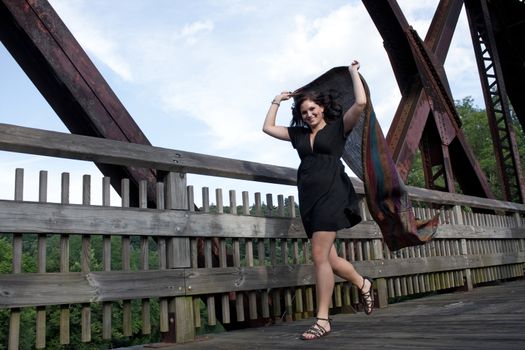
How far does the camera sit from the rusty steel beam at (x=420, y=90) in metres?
6.64

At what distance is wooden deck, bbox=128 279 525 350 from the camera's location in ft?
8.09

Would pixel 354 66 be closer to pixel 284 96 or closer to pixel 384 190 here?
pixel 284 96

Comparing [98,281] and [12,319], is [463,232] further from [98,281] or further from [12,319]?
[12,319]

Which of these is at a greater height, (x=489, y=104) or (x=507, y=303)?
(x=489, y=104)

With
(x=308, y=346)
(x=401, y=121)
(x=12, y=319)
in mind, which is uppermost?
(x=401, y=121)

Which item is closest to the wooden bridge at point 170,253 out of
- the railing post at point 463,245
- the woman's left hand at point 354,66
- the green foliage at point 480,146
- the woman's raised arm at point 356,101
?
the railing post at point 463,245

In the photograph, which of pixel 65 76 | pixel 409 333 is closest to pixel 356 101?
pixel 409 333

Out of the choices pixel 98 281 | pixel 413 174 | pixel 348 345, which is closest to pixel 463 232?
pixel 348 345

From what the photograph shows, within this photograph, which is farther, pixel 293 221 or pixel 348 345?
pixel 293 221

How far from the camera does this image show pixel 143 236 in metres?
3.29

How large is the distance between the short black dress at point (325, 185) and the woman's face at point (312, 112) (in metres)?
0.08

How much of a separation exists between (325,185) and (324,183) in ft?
0.05

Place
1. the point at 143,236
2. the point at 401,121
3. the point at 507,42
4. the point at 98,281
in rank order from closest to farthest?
1. the point at 98,281
2. the point at 143,236
3. the point at 401,121
4. the point at 507,42

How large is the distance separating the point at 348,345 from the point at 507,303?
2307 mm
